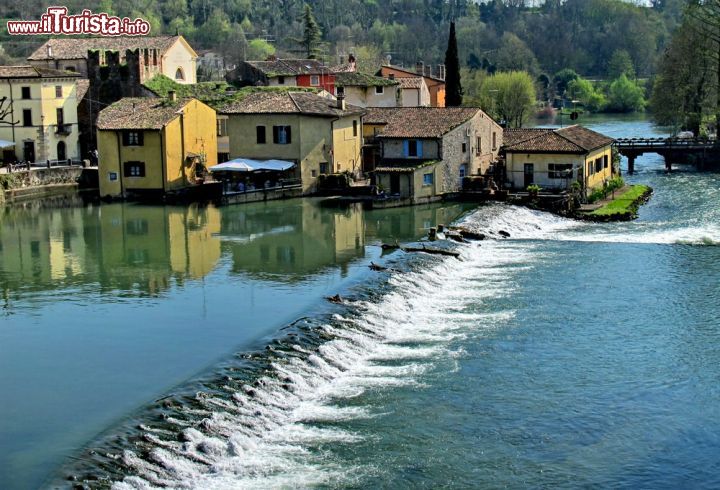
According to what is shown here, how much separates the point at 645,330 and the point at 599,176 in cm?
2244

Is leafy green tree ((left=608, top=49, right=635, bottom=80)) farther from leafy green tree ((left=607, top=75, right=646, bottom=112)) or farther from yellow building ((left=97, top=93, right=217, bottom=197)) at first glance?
yellow building ((left=97, top=93, right=217, bottom=197))

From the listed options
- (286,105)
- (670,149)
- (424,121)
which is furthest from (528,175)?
(670,149)

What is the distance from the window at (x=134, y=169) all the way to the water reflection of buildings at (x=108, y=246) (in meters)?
2.03

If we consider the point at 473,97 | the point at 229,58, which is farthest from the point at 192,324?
the point at 229,58

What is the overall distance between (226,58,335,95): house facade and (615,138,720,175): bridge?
1762 cm

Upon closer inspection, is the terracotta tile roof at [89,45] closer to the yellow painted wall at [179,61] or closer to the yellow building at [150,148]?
the yellow painted wall at [179,61]

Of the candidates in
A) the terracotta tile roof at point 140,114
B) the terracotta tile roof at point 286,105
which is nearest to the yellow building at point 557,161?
the terracotta tile roof at point 286,105

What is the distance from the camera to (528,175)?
46.2m

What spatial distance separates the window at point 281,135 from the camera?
161ft

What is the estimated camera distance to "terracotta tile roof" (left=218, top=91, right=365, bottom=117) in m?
48.9

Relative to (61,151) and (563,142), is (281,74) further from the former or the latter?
(563,142)

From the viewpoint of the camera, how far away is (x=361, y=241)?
37750 mm

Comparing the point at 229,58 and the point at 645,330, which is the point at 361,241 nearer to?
the point at 645,330

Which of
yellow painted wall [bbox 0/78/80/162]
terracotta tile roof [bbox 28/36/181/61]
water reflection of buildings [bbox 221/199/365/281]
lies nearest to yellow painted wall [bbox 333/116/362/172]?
water reflection of buildings [bbox 221/199/365/281]
